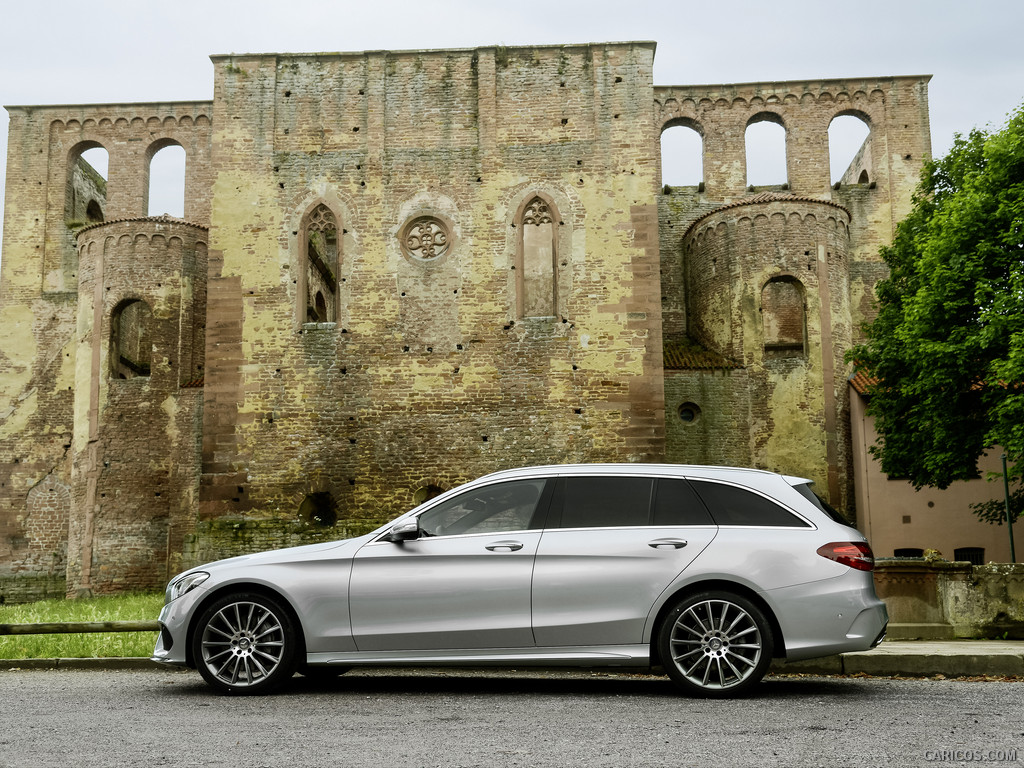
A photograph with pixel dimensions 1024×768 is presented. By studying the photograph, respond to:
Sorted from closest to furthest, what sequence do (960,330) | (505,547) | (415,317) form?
(505,547), (960,330), (415,317)

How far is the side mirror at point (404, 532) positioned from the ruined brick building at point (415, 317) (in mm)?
12543

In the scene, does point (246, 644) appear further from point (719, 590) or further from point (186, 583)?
point (719, 590)

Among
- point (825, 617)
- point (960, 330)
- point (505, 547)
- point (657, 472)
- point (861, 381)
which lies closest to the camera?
point (825, 617)

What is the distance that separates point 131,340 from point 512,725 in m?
25.9

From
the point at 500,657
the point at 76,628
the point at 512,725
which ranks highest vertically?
the point at 500,657

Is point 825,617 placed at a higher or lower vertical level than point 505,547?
lower

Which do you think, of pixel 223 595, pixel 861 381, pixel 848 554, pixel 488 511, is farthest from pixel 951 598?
pixel 861 381

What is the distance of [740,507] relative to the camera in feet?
24.6

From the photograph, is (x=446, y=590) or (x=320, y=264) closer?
(x=446, y=590)

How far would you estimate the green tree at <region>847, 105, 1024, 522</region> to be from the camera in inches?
725

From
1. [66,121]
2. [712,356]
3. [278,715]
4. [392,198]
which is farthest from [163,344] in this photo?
[278,715]

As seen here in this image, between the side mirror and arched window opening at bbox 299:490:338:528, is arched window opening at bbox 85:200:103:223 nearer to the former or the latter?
arched window opening at bbox 299:490:338:528

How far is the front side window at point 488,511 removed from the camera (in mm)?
7566

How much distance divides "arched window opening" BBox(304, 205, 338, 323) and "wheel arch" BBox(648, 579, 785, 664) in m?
17.4
